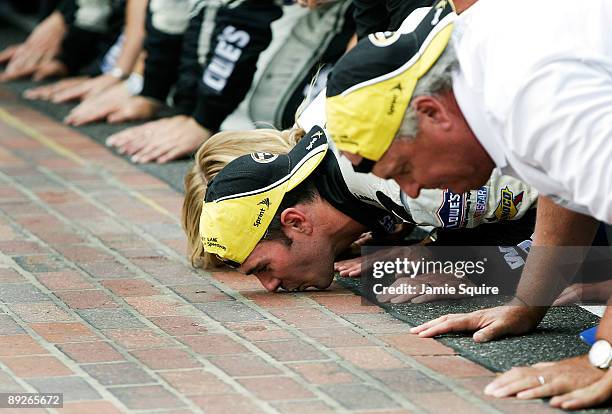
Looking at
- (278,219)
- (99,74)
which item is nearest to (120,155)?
(99,74)

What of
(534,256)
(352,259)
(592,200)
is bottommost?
(352,259)

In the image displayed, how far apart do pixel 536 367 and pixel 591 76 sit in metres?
0.62

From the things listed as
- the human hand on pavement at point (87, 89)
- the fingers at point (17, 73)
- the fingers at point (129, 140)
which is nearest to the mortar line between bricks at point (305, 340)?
the fingers at point (129, 140)

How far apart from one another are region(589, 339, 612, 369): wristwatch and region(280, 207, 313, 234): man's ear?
95 cm

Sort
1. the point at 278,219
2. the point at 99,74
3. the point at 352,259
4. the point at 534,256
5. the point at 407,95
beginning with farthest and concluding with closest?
the point at 99,74 → the point at 352,259 → the point at 278,219 → the point at 534,256 → the point at 407,95

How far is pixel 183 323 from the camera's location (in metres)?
2.89

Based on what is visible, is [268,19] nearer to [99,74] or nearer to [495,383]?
[99,74]

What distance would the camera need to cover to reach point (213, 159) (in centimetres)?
336

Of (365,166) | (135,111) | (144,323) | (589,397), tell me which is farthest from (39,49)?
(589,397)

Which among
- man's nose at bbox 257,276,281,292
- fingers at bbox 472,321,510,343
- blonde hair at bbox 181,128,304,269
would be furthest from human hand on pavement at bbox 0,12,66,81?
fingers at bbox 472,321,510,343

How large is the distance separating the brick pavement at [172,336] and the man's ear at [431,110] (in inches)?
21.4

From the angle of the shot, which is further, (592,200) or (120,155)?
(120,155)

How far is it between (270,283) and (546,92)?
1206mm

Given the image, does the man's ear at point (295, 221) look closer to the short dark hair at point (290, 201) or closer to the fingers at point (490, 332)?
the short dark hair at point (290, 201)
